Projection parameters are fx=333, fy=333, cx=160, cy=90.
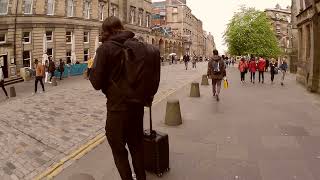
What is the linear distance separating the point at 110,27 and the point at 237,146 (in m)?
3.97

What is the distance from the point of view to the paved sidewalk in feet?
17.6

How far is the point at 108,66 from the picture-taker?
150 inches

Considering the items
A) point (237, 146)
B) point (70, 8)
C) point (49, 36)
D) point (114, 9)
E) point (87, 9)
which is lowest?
point (237, 146)

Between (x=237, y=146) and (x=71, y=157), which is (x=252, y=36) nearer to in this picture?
(x=237, y=146)

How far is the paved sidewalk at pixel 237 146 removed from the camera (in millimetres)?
5359

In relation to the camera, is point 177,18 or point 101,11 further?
point 177,18

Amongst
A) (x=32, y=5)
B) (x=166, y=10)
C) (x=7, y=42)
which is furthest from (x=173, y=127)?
(x=166, y=10)

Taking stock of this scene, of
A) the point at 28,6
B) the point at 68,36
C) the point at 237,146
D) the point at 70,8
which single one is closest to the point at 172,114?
the point at 237,146

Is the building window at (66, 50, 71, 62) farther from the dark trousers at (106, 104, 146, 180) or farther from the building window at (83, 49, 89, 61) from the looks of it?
the dark trousers at (106, 104, 146, 180)

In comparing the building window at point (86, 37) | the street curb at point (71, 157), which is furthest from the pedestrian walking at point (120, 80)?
the building window at point (86, 37)

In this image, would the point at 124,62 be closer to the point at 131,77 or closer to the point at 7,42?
the point at 131,77

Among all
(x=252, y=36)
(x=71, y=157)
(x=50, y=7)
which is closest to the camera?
(x=71, y=157)

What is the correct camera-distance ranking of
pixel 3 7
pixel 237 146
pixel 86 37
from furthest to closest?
1. pixel 86 37
2. pixel 3 7
3. pixel 237 146

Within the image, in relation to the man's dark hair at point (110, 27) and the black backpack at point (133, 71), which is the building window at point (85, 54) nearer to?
the man's dark hair at point (110, 27)
